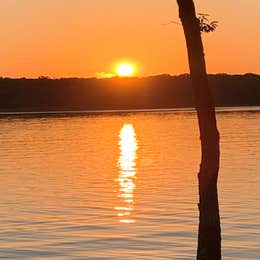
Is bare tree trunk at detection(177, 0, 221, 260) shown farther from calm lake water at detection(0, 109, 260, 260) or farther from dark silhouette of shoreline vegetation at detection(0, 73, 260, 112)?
dark silhouette of shoreline vegetation at detection(0, 73, 260, 112)

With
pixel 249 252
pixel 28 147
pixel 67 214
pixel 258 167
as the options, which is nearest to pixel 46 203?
pixel 67 214

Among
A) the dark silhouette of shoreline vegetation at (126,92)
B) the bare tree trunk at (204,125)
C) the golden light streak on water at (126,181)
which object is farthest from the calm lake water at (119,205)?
the dark silhouette of shoreline vegetation at (126,92)

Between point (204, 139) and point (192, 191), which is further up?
point (204, 139)

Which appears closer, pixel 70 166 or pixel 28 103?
pixel 70 166

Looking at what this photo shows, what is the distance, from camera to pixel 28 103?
19662 centimetres

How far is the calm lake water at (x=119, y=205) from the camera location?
1986 centimetres

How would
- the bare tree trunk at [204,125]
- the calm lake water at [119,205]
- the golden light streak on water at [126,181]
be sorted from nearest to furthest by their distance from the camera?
the bare tree trunk at [204,125] < the calm lake water at [119,205] < the golden light streak on water at [126,181]

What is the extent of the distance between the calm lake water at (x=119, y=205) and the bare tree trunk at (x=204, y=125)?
22.4 ft

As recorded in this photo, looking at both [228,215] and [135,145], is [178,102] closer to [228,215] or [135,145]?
[135,145]

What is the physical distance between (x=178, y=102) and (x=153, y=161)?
5881 inches

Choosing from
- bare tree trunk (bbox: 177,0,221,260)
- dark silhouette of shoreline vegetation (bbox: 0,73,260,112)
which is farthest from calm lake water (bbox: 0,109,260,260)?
dark silhouette of shoreline vegetation (bbox: 0,73,260,112)

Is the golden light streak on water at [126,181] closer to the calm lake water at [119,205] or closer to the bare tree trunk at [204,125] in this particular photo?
the calm lake water at [119,205]

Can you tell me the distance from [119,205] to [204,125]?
17299 millimetres

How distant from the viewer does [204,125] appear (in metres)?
11.4
